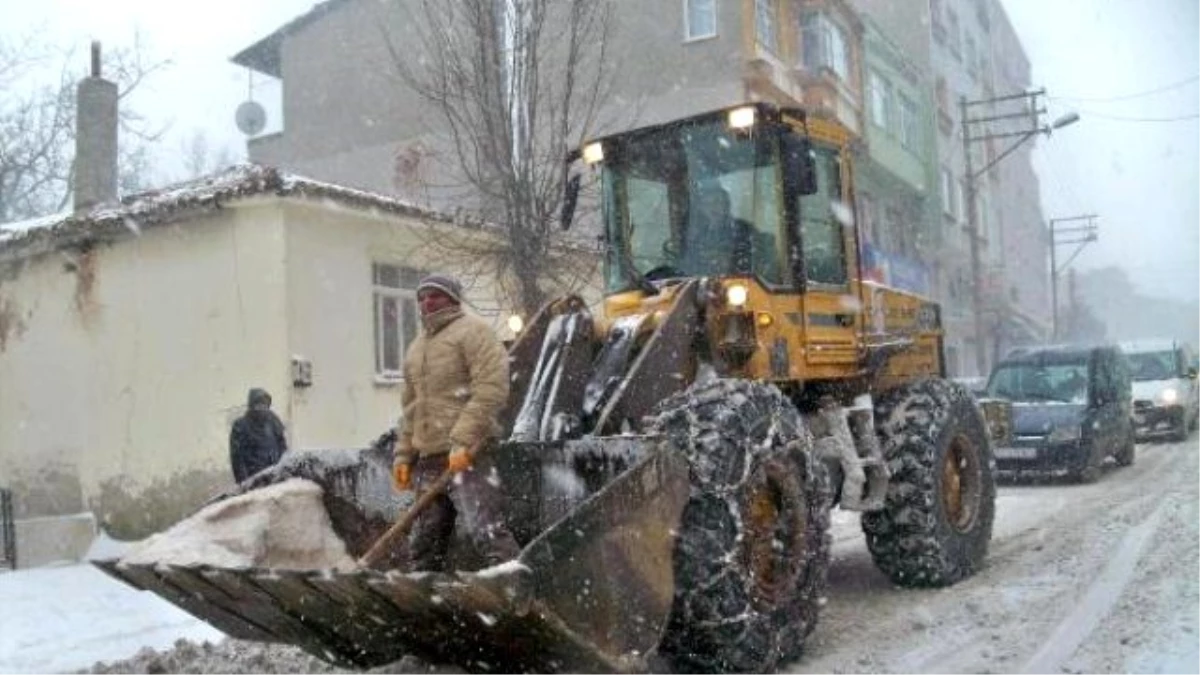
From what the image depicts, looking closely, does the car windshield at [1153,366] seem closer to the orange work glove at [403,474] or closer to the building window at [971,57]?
the orange work glove at [403,474]

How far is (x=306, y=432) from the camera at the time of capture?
12.5m

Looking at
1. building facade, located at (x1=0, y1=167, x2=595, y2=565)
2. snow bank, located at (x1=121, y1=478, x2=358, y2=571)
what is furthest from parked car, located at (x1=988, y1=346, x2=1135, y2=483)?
snow bank, located at (x1=121, y1=478, x2=358, y2=571)

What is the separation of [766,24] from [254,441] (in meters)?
16.1

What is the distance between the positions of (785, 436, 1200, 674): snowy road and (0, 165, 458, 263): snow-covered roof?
A: 6.26 meters

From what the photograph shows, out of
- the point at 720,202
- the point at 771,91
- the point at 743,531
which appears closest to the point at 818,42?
the point at 771,91

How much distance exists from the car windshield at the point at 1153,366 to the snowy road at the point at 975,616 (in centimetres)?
1002

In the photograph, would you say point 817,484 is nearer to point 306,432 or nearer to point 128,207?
point 306,432

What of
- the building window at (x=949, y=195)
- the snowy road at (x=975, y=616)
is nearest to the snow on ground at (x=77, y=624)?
the snowy road at (x=975, y=616)

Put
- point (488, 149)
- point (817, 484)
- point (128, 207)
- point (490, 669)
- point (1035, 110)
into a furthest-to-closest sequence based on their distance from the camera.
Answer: point (1035, 110) < point (128, 207) < point (488, 149) < point (817, 484) < point (490, 669)

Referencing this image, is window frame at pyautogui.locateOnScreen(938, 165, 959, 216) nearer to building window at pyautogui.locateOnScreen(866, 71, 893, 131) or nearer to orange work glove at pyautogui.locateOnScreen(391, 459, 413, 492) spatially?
building window at pyautogui.locateOnScreen(866, 71, 893, 131)

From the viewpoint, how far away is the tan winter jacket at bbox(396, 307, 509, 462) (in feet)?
17.2

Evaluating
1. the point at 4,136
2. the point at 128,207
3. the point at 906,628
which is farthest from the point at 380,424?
the point at 4,136

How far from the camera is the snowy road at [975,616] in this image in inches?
226

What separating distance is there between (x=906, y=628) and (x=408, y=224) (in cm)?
873
